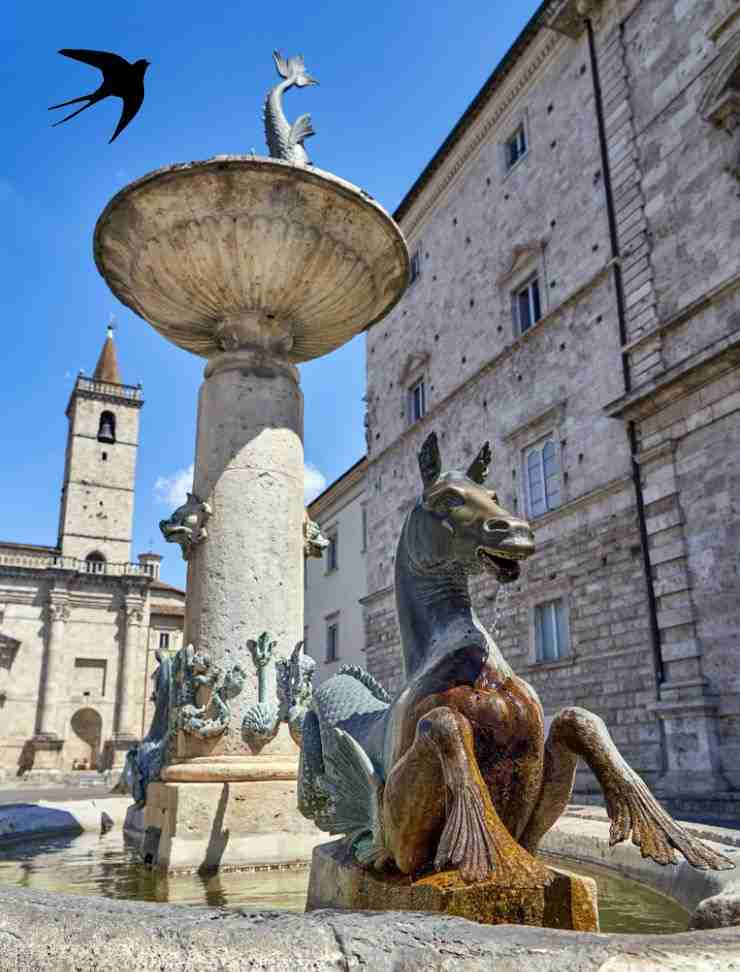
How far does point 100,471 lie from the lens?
1900 inches

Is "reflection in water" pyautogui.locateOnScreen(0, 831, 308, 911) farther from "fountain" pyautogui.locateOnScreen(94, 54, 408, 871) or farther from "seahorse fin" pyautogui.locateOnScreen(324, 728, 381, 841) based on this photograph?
"seahorse fin" pyautogui.locateOnScreen(324, 728, 381, 841)

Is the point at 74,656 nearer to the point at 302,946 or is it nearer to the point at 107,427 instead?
the point at 107,427

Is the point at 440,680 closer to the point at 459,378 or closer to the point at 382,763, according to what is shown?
the point at 382,763

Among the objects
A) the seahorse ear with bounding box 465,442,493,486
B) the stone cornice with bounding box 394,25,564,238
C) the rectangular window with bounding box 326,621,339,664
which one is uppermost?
the stone cornice with bounding box 394,25,564,238

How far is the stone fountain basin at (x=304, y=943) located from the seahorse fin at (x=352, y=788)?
1.02 metres

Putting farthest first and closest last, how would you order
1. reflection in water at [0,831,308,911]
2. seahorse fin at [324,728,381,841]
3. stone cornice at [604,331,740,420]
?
stone cornice at [604,331,740,420] → reflection in water at [0,831,308,911] → seahorse fin at [324,728,381,841]

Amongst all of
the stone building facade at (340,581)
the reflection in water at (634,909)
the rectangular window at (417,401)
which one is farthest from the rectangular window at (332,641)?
the reflection in water at (634,909)

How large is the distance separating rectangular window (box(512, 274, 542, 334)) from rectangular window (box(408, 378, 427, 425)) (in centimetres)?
455

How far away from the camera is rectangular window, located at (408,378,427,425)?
22766mm

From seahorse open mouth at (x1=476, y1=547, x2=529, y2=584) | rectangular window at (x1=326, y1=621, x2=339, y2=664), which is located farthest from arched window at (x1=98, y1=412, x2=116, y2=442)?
seahorse open mouth at (x1=476, y1=547, x2=529, y2=584)

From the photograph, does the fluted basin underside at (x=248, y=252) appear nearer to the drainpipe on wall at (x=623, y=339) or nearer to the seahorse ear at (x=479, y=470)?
the seahorse ear at (x=479, y=470)

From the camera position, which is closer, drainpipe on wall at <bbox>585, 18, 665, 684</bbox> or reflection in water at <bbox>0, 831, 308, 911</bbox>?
reflection in water at <bbox>0, 831, 308, 911</bbox>

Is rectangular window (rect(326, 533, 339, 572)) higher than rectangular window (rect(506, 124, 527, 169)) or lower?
lower

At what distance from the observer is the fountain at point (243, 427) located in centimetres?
480
